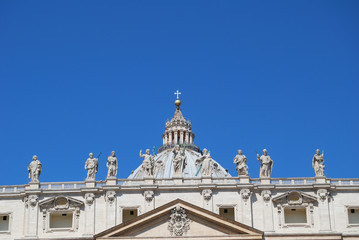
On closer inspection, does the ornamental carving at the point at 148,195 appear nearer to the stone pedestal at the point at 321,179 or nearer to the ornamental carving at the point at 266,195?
the ornamental carving at the point at 266,195

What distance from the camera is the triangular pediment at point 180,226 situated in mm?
79625

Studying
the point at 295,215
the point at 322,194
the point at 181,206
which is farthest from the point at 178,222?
the point at 322,194

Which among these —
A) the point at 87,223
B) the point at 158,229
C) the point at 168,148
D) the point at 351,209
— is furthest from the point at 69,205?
the point at 168,148

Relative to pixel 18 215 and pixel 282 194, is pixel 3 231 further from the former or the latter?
pixel 282 194

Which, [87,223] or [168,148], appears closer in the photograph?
[87,223]

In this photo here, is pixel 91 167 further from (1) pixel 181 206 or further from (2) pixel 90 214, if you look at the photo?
(1) pixel 181 206

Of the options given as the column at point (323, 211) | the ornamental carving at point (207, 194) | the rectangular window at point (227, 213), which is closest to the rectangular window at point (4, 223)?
the ornamental carving at point (207, 194)

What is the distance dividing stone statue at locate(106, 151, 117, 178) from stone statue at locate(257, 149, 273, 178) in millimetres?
13767

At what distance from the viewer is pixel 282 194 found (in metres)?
82.1

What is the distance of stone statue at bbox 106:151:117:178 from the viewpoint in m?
83.4

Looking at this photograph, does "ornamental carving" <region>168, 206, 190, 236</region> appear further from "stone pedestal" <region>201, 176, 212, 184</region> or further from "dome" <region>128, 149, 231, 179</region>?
"dome" <region>128, 149, 231, 179</region>

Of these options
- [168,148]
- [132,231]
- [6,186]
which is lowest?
[132,231]

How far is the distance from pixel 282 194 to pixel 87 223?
18360mm

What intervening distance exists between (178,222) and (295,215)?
1124cm
